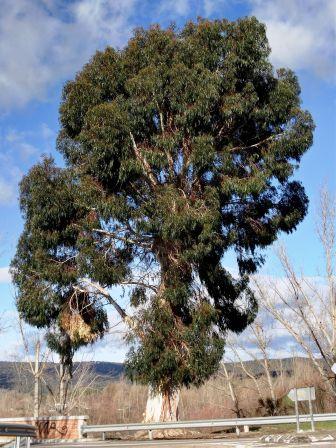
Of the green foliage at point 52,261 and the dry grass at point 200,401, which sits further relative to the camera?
the dry grass at point 200,401

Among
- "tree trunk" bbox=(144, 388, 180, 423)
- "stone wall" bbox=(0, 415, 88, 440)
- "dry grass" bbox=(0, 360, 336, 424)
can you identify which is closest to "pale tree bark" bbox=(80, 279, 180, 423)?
"tree trunk" bbox=(144, 388, 180, 423)

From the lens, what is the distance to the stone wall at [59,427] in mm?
20781

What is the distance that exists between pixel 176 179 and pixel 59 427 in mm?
9563

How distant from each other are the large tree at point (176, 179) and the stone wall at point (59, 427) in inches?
117

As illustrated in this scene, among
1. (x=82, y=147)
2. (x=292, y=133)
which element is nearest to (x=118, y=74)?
(x=82, y=147)

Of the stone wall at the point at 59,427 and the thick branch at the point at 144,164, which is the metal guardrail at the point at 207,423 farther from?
the thick branch at the point at 144,164

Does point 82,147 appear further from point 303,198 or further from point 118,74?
point 303,198

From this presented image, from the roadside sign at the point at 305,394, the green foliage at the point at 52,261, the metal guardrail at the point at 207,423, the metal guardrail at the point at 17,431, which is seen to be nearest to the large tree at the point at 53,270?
the green foliage at the point at 52,261

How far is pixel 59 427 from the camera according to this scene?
68.7ft

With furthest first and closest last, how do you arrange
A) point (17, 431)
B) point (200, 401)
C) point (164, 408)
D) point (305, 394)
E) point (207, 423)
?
point (200, 401), point (164, 408), point (207, 423), point (305, 394), point (17, 431)

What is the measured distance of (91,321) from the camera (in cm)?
2217

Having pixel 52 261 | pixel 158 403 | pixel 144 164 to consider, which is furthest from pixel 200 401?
pixel 144 164

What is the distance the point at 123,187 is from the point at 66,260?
3.40 m

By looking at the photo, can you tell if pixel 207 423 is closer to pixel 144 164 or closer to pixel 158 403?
pixel 158 403
